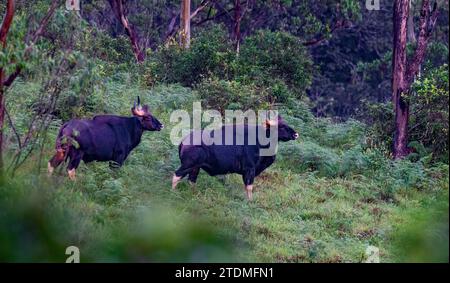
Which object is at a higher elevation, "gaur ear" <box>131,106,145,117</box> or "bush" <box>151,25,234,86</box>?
"bush" <box>151,25,234,86</box>

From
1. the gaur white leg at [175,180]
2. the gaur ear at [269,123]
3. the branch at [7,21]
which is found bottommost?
the gaur white leg at [175,180]

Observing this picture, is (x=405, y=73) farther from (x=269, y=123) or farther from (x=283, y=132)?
(x=269, y=123)

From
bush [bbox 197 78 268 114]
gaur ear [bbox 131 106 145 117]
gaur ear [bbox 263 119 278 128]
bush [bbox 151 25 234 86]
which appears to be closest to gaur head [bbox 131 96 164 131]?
gaur ear [bbox 131 106 145 117]

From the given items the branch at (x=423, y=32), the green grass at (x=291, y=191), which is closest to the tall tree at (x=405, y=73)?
the branch at (x=423, y=32)

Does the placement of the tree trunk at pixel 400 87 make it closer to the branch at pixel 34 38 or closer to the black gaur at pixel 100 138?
the black gaur at pixel 100 138

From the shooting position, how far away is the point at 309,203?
11.9m

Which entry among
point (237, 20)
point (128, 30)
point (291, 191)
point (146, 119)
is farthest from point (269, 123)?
point (237, 20)

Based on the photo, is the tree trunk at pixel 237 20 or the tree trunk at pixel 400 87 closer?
the tree trunk at pixel 400 87

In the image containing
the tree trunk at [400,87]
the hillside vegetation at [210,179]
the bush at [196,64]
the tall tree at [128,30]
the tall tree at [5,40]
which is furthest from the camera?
the tall tree at [128,30]

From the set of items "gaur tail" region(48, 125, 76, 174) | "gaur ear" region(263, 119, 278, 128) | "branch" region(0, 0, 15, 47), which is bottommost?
"gaur tail" region(48, 125, 76, 174)

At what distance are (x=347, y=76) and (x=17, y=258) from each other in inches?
1170

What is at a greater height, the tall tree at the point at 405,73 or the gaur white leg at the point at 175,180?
the tall tree at the point at 405,73

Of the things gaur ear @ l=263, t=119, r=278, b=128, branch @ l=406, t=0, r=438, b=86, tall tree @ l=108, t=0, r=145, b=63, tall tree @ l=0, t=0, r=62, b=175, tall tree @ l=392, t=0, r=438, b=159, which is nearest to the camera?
tall tree @ l=0, t=0, r=62, b=175

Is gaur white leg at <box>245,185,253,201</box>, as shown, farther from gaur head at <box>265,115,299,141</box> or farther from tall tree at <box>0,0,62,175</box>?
tall tree at <box>0,0,62,175</box>
